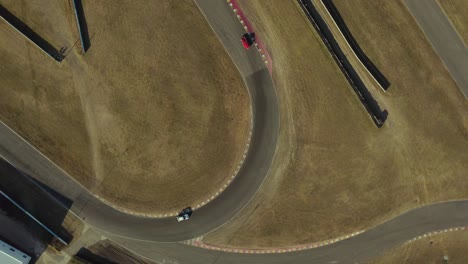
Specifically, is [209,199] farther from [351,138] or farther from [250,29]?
[250,29]

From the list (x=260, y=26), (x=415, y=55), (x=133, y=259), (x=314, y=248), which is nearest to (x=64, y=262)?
(x=133, y=259)

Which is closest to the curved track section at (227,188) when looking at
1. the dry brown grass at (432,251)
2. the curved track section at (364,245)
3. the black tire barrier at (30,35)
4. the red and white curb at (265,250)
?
the red and white curb at (265,250)

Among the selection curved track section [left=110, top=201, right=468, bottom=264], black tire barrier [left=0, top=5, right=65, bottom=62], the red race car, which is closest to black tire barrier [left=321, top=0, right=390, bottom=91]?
the red race car

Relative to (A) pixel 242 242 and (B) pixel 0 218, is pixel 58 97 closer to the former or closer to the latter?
(B) pixel 0 218

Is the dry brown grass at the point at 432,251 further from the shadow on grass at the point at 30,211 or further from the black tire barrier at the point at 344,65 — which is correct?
the shadow on grass at the point at 30,211

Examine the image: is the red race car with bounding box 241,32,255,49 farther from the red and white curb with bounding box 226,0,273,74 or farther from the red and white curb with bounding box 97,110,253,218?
the red and white curb with bounding box 97,110,253,218

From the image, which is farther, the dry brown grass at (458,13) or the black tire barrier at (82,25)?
the dry brown grass at (458,13)

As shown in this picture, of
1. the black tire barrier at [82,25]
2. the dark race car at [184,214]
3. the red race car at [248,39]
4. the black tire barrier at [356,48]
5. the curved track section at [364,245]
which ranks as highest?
the black tire barrier at [82,25]
